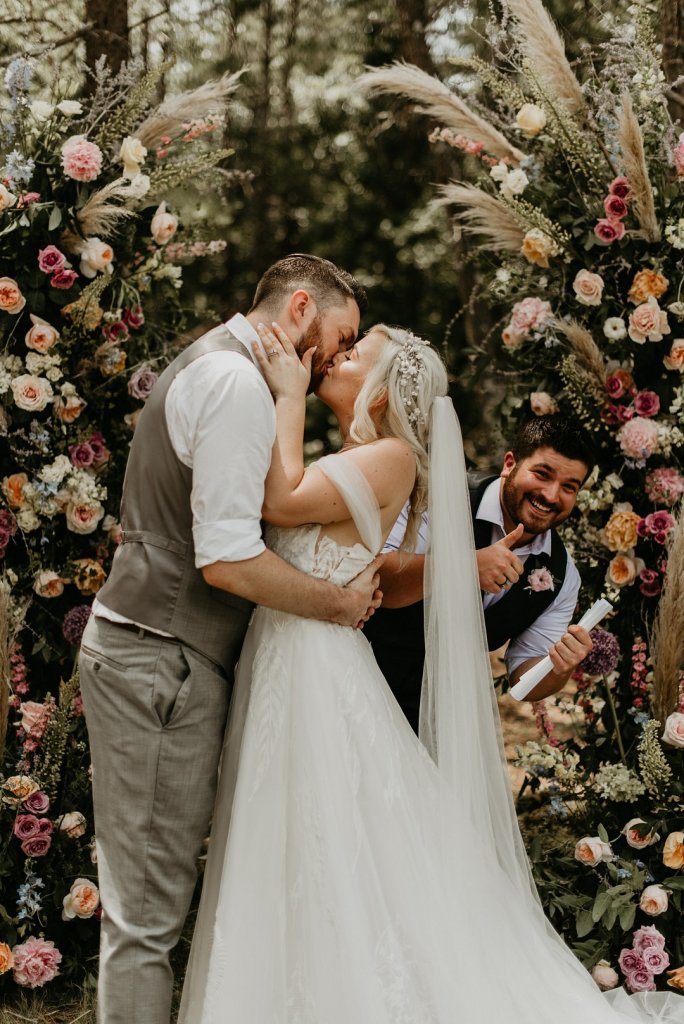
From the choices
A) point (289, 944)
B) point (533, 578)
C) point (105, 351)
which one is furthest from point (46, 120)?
point (289, 944)

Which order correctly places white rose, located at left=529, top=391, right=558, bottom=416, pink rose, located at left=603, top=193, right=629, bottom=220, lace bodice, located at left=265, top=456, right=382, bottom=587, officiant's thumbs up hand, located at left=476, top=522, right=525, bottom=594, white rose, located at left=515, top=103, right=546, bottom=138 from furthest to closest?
white rose, located at left=529, top=391, right=558, bottom=416, white rose, located at left=515, top=103, right=546, bottom=138, pink rose, located at left=603, top=193, right=629, bottom=220, officiant's thumbs up hand, located at left=476, top=522, right=525, bottom=594, lace bodice, located at left=265, top=456, right=382, bottom=587

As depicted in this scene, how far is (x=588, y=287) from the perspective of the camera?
3.79 metres

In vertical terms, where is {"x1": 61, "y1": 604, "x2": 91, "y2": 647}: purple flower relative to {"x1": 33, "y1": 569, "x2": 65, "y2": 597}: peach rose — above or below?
below

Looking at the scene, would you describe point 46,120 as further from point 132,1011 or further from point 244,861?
point 132,1011

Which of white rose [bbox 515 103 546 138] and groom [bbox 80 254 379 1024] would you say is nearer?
groom [bbox 80 254 379 1024]

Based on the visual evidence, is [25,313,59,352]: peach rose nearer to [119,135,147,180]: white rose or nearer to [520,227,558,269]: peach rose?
[119,135,147,180]: white rose

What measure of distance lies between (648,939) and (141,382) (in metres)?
2.52

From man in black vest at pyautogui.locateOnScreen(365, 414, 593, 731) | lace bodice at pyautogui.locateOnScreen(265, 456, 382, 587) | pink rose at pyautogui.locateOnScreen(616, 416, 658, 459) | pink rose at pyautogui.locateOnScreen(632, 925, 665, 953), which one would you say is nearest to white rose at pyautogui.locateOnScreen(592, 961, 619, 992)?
pink rose at pyautogui.locateOnScreen(632, 925, 665, 953)

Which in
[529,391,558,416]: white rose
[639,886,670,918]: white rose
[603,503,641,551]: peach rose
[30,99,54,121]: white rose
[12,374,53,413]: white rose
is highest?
[30,99,54,121]: white rose

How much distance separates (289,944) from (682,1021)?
1229 millimetres

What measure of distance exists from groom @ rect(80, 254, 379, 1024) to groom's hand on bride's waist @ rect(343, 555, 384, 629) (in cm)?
14

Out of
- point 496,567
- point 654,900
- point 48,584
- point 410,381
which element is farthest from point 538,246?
point 654,900

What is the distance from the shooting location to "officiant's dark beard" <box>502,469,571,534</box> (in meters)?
3.50

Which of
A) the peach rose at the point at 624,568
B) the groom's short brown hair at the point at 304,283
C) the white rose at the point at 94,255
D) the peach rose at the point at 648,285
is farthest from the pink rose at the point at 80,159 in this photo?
the peach rose at the point at 624,568
